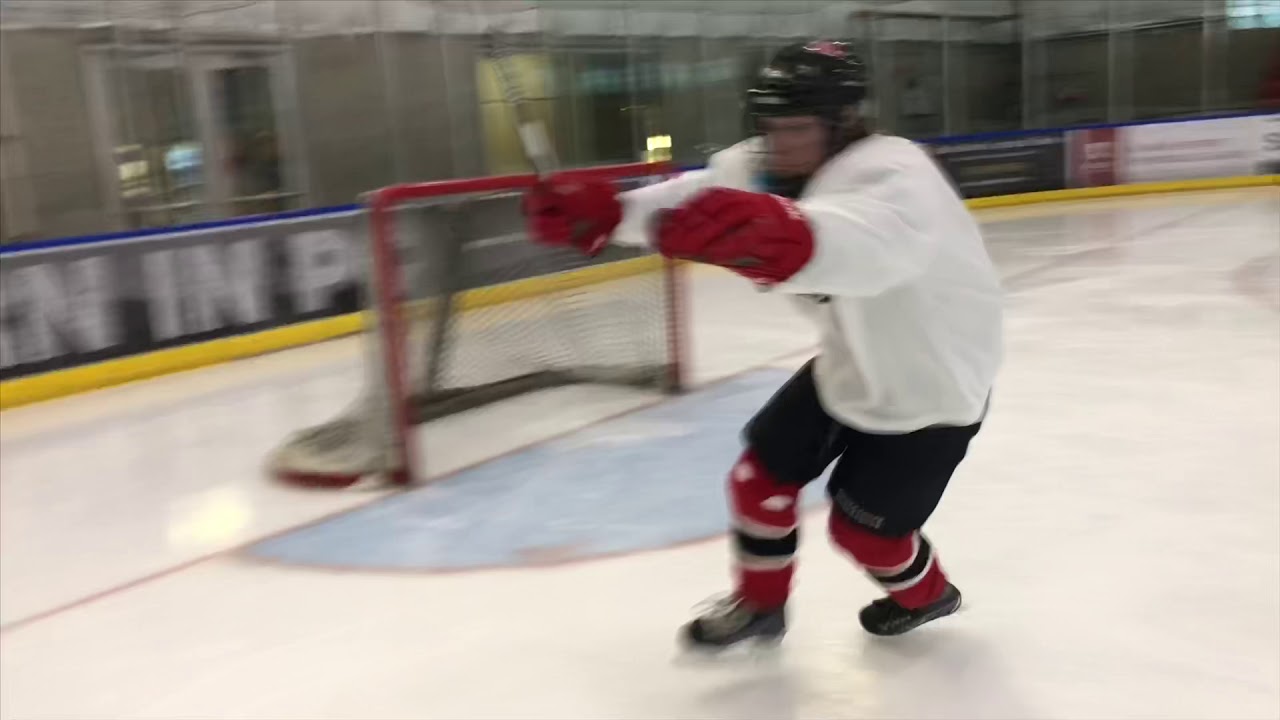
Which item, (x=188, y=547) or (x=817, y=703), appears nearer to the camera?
(x=817, y=703)

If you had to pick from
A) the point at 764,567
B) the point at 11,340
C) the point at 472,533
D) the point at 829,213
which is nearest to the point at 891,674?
the point at 764,567

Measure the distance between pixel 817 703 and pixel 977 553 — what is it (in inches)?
31.3

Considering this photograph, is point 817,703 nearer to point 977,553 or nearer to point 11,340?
point 977,553

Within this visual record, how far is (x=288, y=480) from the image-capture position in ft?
11.4

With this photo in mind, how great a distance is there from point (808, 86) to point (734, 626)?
3.06ft

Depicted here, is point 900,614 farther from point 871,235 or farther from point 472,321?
point 472,321

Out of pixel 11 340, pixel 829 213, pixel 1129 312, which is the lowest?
pixel 1129 312

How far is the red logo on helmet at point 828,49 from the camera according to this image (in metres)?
1.63

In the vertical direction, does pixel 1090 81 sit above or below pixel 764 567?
above

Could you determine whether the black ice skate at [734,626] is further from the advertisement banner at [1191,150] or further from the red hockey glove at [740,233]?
the advertisement banner at [1191,150]

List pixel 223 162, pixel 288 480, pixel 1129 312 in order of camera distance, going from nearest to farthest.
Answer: pixel 288 480 < pixel 1129 312 < pixel 223 162

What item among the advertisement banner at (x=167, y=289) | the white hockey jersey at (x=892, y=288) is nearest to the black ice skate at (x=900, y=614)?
the white hockey jersey at (x=892, y=288)

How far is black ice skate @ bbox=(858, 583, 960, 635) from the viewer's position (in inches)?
78.8

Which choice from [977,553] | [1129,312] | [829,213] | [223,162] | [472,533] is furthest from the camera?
[223,162]
